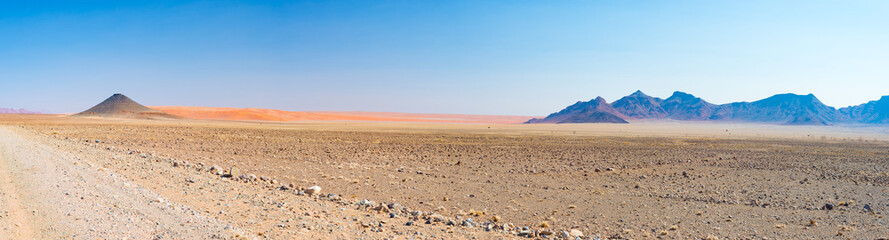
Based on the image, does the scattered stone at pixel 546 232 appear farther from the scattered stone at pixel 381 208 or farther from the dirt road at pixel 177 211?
the scattered stone at pixel 381 208

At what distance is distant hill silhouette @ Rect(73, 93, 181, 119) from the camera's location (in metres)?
96.0

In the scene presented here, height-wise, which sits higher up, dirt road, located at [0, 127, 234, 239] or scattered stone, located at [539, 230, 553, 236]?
dirt road, located at [0, 127, 234, 239]

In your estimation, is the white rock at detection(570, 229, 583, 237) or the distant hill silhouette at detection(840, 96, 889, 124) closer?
the white rock at detection(570, 229, 583, 237)

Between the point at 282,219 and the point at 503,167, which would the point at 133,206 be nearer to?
the point at 282,219

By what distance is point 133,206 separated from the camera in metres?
6.67

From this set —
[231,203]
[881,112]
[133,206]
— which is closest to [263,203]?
[231,203]

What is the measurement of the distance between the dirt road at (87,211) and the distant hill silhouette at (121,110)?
9797 cm

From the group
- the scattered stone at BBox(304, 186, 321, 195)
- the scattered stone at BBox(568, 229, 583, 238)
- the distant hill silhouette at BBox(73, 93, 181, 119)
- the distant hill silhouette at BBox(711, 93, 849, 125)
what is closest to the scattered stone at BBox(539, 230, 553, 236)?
the scattered stone at BBox(568, 229, 583, 238)

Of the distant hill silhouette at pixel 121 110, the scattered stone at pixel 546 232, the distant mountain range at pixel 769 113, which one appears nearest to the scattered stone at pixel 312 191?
the scattered stone at pixel 546 232

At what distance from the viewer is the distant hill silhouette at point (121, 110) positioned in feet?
315

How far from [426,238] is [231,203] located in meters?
3.38

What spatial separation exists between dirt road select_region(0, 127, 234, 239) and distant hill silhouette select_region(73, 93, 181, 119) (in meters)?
98.0

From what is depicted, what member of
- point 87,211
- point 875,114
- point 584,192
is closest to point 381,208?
point 87,211

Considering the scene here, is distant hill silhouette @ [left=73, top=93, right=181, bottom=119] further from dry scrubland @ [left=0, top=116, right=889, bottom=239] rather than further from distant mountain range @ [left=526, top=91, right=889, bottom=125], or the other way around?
distant mountain range @ [left=526, top=91, right=889, bottom=125]
